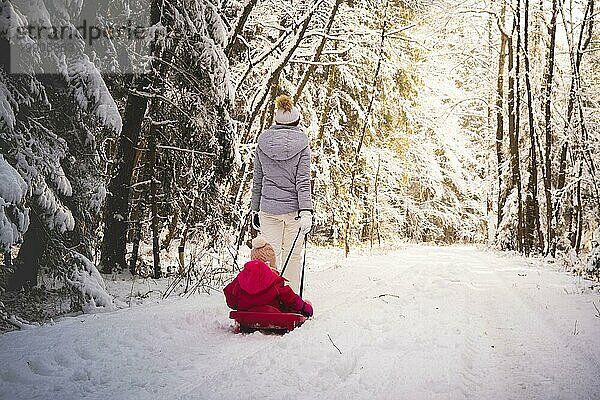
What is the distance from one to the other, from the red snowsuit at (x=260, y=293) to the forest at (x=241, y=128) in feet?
6.83

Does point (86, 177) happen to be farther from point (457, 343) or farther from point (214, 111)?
point (457, 343)

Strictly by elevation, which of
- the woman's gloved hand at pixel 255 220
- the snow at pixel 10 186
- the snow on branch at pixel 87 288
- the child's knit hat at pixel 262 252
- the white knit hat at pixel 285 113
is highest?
the white knit hat at pixel 285 113

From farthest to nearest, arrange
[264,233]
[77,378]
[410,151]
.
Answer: [410,151]
[264,233]
[77,378]

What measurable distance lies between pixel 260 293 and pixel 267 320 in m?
0.25

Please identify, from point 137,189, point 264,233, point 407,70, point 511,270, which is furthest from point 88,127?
point 407,70

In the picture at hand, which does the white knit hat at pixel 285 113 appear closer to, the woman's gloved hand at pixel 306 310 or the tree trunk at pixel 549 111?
the woman's gloved hand at pixel 306 310

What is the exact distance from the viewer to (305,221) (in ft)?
18.4

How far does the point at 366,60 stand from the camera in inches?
709

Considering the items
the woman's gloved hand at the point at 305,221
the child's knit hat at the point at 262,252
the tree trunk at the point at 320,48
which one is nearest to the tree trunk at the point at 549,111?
the tree trunk at the point at 320,48

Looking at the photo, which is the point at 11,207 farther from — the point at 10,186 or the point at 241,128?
the point at 241,128

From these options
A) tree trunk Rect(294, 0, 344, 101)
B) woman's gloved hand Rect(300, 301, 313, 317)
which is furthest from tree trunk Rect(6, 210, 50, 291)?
tree trunk Rect(294, 0, 344, 101)

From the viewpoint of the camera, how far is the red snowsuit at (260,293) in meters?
4.57

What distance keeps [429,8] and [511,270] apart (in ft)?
33.4

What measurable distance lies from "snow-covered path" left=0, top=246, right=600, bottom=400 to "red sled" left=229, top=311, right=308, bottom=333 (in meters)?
0.10
